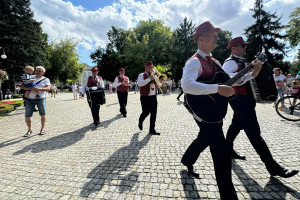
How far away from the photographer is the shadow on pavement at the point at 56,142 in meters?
3.97

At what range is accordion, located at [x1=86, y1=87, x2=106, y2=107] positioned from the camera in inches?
225

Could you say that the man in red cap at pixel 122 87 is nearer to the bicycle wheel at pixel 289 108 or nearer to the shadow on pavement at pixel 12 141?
the shadow on pavement at pixel 12 141

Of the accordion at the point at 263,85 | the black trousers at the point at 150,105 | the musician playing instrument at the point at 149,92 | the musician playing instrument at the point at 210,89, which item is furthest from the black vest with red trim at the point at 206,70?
the black trousers at the point at 150,105

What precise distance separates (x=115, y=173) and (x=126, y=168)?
0.22m

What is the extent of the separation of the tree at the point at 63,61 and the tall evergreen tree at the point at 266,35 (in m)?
40.3

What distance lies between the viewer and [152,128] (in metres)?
4.84

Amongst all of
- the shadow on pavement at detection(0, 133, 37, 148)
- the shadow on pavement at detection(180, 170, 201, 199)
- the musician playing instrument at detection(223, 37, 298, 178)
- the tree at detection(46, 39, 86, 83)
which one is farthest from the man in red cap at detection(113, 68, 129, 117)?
the tree at detection(46, 39, 86, 83)

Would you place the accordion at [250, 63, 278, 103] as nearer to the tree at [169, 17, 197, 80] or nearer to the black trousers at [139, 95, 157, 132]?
the black trousers at [139, 95, 157, 132]

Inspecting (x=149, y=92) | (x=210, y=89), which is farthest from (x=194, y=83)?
(x=149, y=92)

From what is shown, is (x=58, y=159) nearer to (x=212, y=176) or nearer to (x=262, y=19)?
(x=212, y=176)

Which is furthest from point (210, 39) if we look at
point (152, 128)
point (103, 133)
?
point (103, 133)

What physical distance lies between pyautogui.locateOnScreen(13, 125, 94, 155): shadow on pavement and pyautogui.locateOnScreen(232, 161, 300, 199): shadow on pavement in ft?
12.8

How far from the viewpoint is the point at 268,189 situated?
2.24 meters

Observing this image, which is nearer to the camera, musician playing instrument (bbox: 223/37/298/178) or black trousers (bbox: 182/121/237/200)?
black trousers (bbox: 182/121/237/200)
